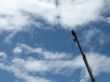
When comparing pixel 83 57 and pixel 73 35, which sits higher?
pixel 73 35

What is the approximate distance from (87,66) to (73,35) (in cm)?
604

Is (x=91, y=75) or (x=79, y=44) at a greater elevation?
(x=79, y=44)

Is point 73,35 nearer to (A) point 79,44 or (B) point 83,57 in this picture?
(A) point 79,44

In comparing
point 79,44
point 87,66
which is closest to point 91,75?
point 87,66

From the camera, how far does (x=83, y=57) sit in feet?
104

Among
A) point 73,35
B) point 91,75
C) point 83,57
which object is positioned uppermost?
point 73,35

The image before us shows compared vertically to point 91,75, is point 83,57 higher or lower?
higher

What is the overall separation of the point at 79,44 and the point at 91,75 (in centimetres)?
575

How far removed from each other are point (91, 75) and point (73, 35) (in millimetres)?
7621

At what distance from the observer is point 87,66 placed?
31.4 metres

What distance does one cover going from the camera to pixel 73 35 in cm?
3064

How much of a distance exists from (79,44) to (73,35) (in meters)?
2.08

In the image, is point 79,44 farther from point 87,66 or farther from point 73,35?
point 87,66

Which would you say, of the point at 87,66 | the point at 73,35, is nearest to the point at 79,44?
the point at 73,35
